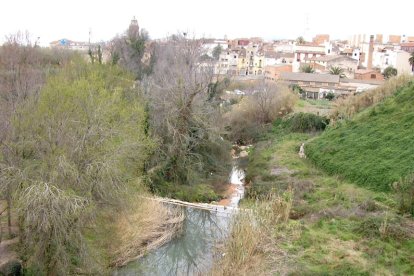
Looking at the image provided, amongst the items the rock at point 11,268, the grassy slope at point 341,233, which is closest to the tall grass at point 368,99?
the grassy slope at point 341,233

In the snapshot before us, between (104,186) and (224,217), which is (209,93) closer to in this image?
(224,217)

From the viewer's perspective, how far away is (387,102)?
71.7 ft

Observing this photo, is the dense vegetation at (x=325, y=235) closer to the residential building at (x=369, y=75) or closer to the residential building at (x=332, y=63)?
the residential building at (x=369, y=75)

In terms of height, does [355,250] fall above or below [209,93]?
below

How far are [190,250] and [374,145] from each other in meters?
9.31

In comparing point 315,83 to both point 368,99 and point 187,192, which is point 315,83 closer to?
point 368,99

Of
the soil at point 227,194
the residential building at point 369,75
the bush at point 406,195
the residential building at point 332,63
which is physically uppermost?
the residential building at point 332,63

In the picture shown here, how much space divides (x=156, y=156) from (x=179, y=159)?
106 cm

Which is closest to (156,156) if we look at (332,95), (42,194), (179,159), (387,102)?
(179,159)

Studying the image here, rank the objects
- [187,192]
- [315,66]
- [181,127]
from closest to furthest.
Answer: [187,192] → [181,127] → [315,66]

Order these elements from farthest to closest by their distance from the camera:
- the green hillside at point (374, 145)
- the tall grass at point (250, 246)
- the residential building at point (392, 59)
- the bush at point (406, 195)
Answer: the residential building at point (392, 59)
the green hillside at point (374, 145)
the bush at point (406, 195)
the tall grass at point (250, 246)

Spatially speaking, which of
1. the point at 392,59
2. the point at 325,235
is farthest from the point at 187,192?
the point at 392,59

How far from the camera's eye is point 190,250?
13039mm

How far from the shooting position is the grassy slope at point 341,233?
1052 centimetres
